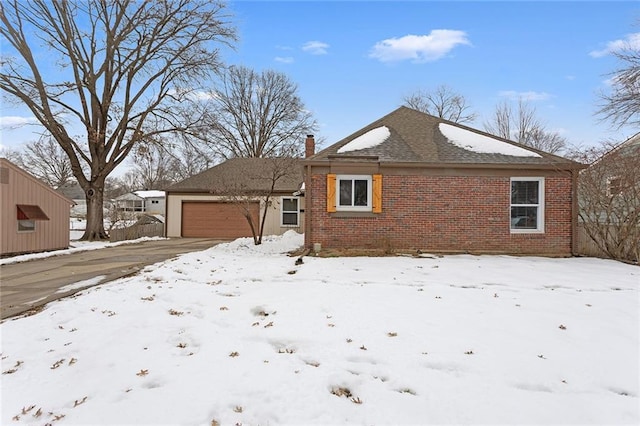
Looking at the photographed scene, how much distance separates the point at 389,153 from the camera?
1095cm

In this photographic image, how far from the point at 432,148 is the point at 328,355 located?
9.06 meters


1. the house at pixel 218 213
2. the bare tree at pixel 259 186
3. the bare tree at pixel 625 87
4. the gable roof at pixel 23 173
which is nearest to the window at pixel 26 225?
the gable roof at pixel 23 173

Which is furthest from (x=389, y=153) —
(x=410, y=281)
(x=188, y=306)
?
(x=188, y=306)

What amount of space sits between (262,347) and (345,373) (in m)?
1.07

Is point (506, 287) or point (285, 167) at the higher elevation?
point (285, 167)

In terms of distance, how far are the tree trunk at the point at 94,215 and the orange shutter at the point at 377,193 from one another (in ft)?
49.0

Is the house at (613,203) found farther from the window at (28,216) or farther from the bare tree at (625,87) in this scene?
the window at (28,216)

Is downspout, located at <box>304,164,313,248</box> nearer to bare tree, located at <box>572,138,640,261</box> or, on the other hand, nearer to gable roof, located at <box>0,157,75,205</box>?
bare tree, located at <box>572,138,640,261</box>

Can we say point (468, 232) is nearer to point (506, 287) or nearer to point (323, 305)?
point (506, 287)

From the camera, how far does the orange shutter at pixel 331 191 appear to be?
10.6m

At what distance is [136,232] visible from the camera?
1811 cm

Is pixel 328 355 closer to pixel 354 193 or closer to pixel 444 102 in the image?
pixel 354 193

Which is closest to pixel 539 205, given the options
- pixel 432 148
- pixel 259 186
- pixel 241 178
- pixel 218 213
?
pixel 432 148

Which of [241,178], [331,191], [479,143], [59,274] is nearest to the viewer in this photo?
[59,274]
